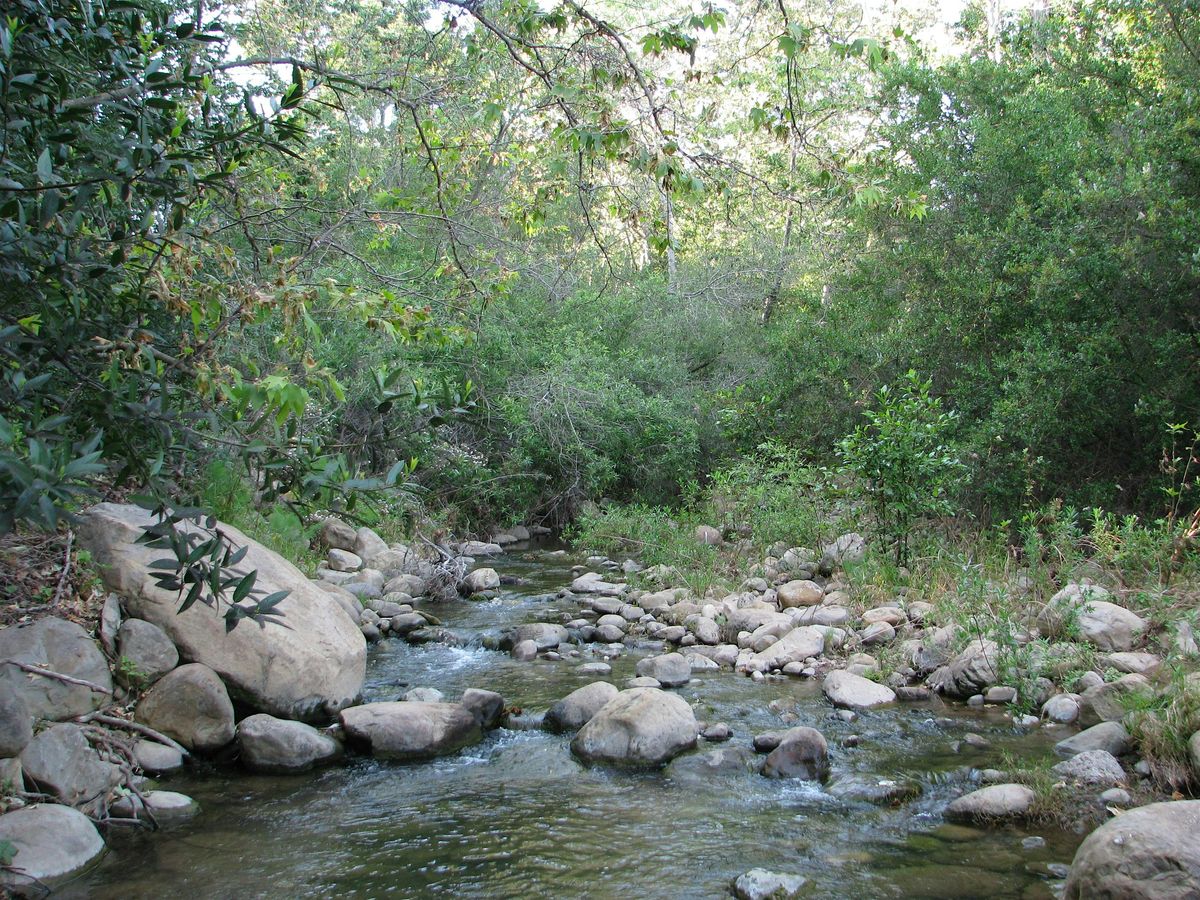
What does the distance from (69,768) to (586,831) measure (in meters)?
2.61

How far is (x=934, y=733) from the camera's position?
5879mm

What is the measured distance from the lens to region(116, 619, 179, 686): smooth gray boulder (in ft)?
18.0

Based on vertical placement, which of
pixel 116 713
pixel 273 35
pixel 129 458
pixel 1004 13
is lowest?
pixel 116 713

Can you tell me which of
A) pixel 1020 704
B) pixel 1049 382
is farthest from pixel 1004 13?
pixel 1020 704

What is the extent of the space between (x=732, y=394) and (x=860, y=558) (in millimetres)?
5759

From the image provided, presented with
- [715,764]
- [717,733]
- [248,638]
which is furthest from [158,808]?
[717,733]

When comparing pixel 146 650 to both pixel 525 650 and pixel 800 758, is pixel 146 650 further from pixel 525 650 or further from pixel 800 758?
pixel 800 758

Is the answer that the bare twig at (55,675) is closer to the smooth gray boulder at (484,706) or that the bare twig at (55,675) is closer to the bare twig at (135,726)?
the bare twig at (135,726)

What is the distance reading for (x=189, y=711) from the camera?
545 centimetres

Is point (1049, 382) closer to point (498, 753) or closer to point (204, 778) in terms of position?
point (498, 753)

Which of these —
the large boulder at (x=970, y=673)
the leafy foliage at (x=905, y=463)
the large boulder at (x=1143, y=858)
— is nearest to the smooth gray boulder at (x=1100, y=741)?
the large boulder at (x=970, y=673)

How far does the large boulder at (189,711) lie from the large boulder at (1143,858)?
15.0 ft

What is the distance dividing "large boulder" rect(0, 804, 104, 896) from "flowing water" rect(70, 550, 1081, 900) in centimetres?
13

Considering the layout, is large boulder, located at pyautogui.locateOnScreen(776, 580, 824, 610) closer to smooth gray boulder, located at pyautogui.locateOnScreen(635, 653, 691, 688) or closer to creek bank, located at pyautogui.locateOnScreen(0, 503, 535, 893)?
smooth gray boulder, located at pyautogui.locateOnScreen(635, 653, 691, 688)
